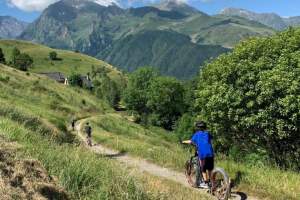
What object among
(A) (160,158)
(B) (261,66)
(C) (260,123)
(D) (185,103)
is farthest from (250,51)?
(D) (185,103)

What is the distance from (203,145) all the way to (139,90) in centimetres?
11477

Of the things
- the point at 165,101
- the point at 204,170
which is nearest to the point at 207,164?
the point at 204,170

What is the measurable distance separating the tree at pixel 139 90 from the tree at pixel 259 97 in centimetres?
8724

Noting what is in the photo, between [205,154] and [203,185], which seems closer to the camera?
[205,154]

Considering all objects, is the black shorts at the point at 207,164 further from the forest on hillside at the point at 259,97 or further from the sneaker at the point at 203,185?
the forest on hillside at the point at 259,97

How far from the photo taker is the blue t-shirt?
548 inches

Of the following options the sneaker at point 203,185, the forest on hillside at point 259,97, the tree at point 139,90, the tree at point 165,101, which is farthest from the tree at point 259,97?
the tree at point 139,90

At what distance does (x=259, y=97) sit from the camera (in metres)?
32.1

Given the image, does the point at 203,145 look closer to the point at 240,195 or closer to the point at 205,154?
the point at 205,154

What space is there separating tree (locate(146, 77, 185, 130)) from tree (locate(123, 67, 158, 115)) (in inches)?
249

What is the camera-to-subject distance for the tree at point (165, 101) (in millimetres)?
116438

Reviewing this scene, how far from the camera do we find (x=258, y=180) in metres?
15.4

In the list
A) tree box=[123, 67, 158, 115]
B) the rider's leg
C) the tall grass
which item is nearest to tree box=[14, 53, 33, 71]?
tree box=[123, 67, 158, 115]

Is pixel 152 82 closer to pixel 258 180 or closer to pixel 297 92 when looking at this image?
pixel 297 92
